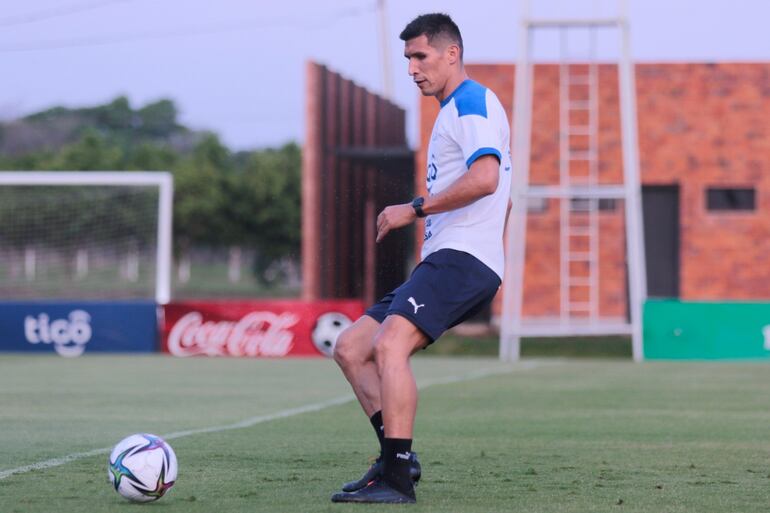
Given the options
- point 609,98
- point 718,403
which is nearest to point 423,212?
point 718,403

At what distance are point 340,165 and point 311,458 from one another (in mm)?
22678

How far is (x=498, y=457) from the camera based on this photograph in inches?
357

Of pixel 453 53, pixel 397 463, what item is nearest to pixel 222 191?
pixel 453 53

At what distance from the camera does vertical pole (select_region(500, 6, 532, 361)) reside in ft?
76.5

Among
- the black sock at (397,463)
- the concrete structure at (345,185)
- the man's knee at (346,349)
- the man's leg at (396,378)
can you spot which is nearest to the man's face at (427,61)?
the man's leg at (396,378)

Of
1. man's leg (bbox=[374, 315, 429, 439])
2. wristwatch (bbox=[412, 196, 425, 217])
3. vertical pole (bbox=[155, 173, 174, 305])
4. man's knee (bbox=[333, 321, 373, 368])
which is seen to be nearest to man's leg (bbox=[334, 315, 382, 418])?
man's knee (bbox=[333, 321, 373, 368])

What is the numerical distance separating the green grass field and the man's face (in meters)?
1.96

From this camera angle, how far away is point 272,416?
41.0 ft

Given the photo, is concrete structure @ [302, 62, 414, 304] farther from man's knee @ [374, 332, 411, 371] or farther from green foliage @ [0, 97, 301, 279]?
green foliage @ [0, 97, 301, 279]

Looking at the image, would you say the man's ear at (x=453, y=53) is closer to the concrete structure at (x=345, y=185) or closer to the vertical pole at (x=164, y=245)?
the vertical pole at (x=164, y=245)

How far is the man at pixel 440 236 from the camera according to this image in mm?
6742

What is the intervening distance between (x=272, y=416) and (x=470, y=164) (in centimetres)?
608

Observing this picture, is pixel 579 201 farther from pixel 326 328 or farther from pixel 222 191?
pixel 222 191

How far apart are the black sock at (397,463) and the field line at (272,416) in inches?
88.0
